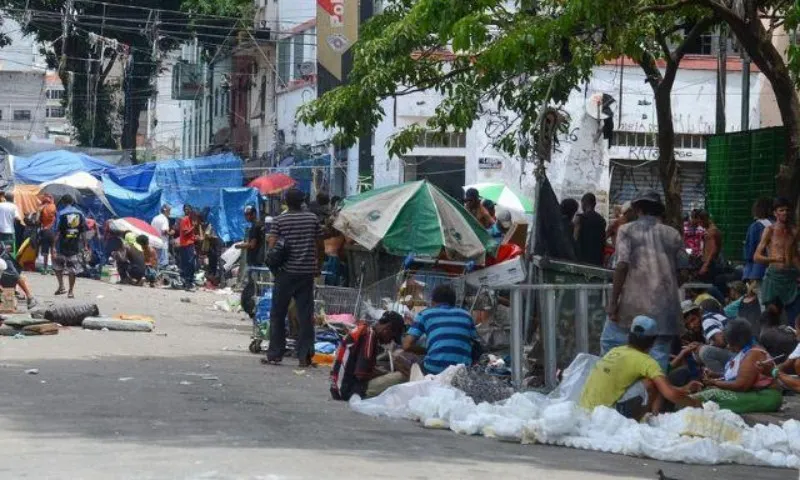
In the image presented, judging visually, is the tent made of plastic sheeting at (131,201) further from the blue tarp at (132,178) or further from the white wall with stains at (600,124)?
the white wall with stains at (600,124)

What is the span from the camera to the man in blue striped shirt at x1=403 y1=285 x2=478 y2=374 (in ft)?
40.7

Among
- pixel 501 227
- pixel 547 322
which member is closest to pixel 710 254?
pixel 501 227

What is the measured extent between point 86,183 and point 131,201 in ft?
5.42

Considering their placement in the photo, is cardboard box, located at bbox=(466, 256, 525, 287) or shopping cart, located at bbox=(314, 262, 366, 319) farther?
shopping cart, located at bbox=(314, 262, 366, 319)

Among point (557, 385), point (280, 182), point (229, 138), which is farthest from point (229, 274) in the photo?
point (229, 138)

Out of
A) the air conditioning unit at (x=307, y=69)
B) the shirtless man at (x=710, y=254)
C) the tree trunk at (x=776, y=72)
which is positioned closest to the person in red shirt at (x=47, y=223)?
the air conditioning unit at (x=307, y=69)

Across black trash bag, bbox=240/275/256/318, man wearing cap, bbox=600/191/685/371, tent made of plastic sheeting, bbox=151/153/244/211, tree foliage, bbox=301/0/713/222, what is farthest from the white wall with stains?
man wearing cap, bbox=600/191/685/371

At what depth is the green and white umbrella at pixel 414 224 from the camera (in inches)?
667

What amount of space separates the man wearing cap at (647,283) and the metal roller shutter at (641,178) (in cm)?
2578

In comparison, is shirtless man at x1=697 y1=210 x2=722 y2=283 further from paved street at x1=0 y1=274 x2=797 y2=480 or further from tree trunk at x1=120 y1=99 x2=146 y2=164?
tree trunk at x1=120 y1=99 x2=146 y2=164

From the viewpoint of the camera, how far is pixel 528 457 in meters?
Result: 9.54

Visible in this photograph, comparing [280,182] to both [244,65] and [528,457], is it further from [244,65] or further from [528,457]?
[528,457]

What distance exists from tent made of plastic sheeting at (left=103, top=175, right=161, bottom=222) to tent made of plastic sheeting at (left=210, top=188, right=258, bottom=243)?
1.67m

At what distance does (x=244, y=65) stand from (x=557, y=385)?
4801 cm
